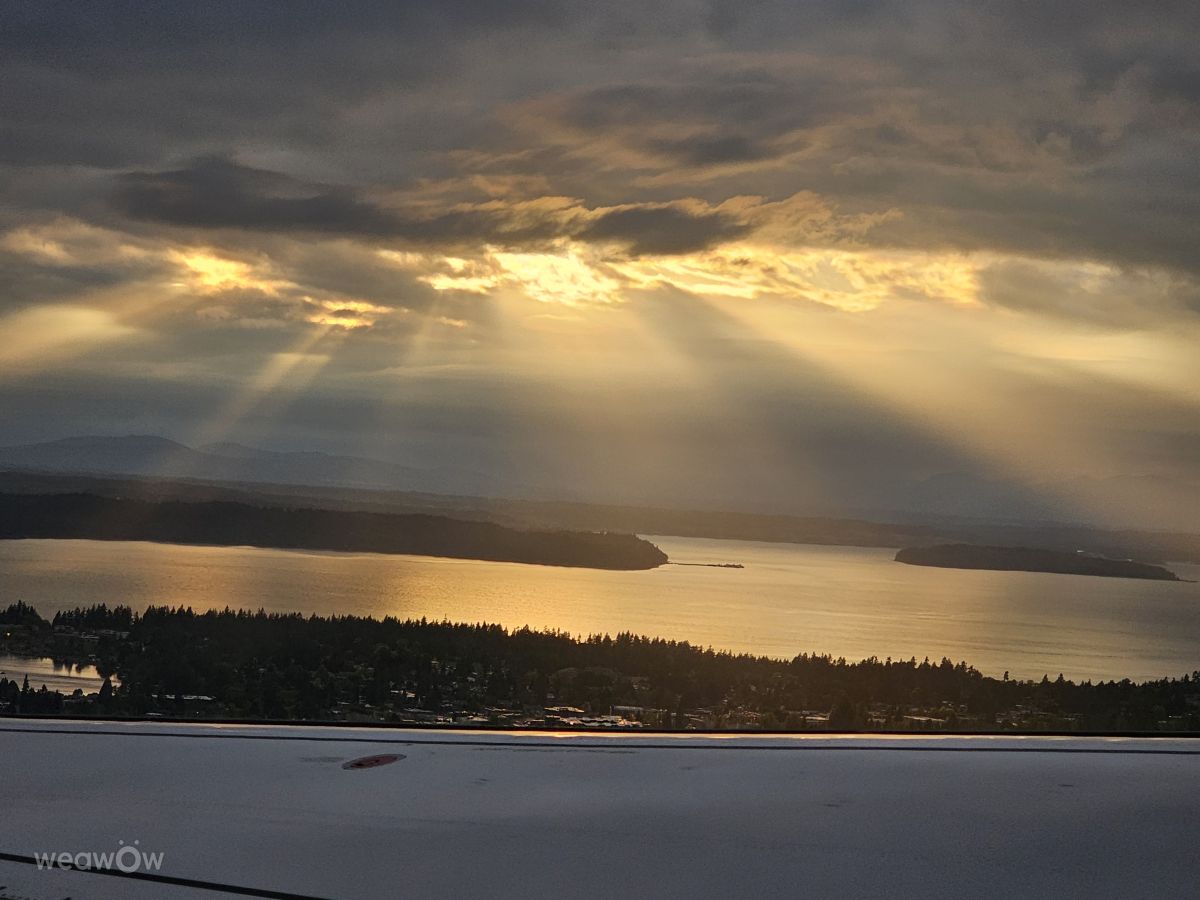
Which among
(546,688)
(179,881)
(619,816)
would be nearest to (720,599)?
(546,688)

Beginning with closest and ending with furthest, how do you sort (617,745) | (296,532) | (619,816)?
1. (619,816)
2. (617,745)
3. (296,532)

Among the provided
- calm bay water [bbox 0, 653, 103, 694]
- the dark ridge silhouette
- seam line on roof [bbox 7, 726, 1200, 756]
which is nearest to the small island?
the dark ridge silhouette

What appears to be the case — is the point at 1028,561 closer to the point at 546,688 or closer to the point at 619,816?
the point at 546,688

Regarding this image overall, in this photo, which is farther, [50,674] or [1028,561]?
[1028,561]

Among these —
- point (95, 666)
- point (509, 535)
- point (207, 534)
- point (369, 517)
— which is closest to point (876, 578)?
point (509, 535)

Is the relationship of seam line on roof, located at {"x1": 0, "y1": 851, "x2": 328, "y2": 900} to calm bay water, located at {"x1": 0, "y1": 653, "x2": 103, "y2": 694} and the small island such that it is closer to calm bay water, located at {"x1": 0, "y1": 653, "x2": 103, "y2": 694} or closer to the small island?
calm bay water, located at {"x1": 0, "y1": 653, "x2": 103, "y2": 694}

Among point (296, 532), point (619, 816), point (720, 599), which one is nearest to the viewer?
point (619, 816)

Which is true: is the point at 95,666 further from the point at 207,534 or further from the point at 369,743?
the point at 207,534
